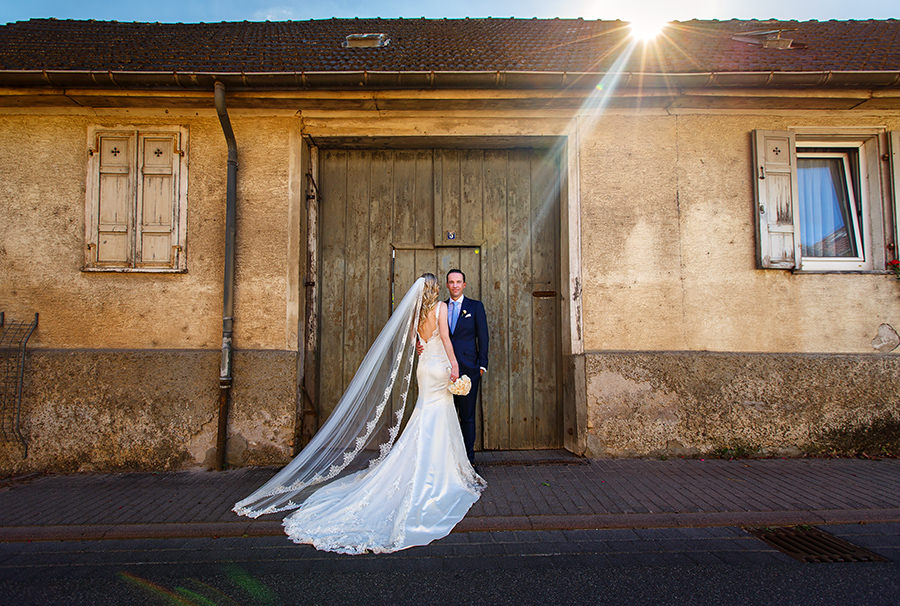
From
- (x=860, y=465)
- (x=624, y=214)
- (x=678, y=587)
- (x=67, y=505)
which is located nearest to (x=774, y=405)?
(x=860, y=465)

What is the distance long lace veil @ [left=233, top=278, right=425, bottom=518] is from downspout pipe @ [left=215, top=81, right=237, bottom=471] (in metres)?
1.02

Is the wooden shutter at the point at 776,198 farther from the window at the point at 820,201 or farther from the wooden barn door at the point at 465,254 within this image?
the wooden barn door at the point at 465,254

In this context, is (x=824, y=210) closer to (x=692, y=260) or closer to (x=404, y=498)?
(x=692, y=260)

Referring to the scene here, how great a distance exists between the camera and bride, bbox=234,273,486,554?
3754mm

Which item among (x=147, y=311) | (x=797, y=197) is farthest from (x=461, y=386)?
(x=797, y=197)

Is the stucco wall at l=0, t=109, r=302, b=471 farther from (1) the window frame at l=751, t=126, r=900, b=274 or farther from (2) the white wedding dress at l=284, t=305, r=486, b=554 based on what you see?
(1) the window frame at l=751, t=126, r=900, b=274

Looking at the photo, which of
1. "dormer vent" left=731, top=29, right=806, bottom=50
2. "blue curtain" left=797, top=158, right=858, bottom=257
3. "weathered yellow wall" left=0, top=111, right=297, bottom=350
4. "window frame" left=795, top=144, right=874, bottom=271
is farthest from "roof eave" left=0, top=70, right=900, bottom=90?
"dormer vent" left=731, top=29, right=806, bottom=50

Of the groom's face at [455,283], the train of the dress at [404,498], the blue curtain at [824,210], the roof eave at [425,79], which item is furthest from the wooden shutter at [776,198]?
the train of the dress at [404,498]

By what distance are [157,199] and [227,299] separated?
4.71 ft

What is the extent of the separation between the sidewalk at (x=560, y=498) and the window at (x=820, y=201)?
227 cm

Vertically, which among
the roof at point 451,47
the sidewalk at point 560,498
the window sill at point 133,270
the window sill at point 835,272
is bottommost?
the sidewalk at point 560,498

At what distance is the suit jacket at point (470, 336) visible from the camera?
529 cm

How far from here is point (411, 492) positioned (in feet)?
A: 13.4

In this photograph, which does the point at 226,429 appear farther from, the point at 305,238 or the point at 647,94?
the point at 647,94
